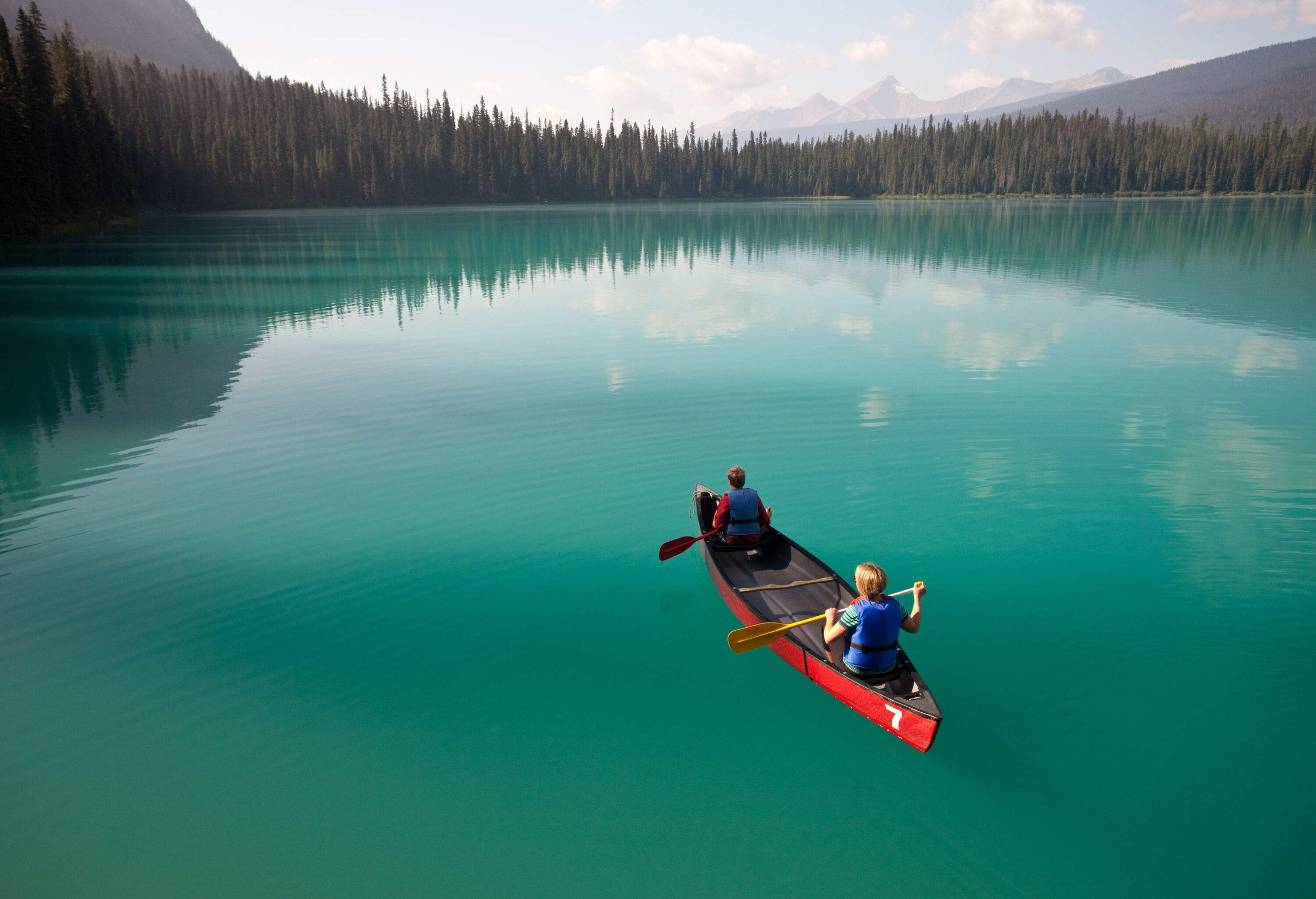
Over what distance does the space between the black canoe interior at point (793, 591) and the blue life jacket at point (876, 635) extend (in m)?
0.18

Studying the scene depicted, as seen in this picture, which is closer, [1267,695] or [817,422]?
[1267,695]

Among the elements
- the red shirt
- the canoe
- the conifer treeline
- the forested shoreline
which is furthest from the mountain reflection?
the forested shoreline

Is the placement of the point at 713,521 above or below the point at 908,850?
above

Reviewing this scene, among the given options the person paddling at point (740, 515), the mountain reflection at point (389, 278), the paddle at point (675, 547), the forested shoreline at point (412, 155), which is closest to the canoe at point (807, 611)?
the person paddling at point (740, 515)

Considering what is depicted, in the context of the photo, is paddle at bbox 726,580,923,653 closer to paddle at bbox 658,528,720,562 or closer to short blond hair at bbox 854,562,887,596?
→ short blond hair at bbox 854,562,887,596

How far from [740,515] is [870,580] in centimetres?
343

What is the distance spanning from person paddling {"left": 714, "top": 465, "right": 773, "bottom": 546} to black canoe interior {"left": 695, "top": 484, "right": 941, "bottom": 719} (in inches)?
5.4

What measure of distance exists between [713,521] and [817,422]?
7033mm

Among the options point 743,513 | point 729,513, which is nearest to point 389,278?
point 729,513

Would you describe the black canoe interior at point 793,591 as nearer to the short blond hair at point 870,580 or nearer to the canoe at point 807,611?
the canoe at point 807,611

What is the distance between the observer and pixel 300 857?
694 cm

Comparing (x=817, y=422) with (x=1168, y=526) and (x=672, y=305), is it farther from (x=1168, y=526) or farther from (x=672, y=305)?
(x=672, y=305)

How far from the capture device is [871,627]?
7.96 metres

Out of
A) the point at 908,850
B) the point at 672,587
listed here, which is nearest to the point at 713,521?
the point at 672,587
